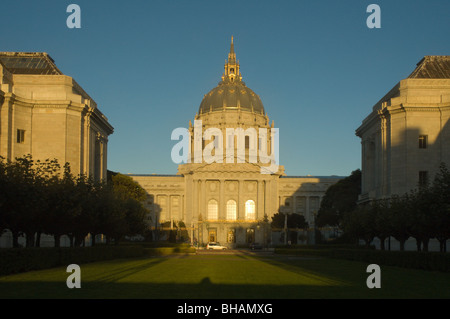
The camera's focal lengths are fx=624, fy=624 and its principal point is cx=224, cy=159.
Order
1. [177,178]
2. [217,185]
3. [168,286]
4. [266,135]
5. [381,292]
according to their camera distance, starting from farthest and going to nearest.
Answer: [266,135] → [177,178] → [217,185] → [168,286] → [381,292]

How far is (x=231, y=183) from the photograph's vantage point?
14662cm

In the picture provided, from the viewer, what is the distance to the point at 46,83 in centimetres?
7056

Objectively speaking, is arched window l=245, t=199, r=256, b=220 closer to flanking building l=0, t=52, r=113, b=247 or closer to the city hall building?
the city hall building

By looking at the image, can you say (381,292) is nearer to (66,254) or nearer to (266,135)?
(66,254)

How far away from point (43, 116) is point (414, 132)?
41.4 metres

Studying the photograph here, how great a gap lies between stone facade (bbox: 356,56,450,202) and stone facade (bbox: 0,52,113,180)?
33963 millimetres

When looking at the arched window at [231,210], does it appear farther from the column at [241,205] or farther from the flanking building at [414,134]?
the flanking building at [414,134]

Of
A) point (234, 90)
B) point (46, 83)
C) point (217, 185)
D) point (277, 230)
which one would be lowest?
point (277, 230)

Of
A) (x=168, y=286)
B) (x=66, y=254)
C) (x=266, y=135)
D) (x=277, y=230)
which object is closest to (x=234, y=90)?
(x=266, y=135)

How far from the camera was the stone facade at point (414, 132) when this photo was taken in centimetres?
6962

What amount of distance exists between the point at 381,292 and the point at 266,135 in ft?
509

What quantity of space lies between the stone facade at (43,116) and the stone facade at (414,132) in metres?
34.0

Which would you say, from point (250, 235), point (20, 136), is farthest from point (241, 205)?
point (20, 136)

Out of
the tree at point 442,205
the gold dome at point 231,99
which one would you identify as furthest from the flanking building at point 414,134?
the gold dome at point 231,99
